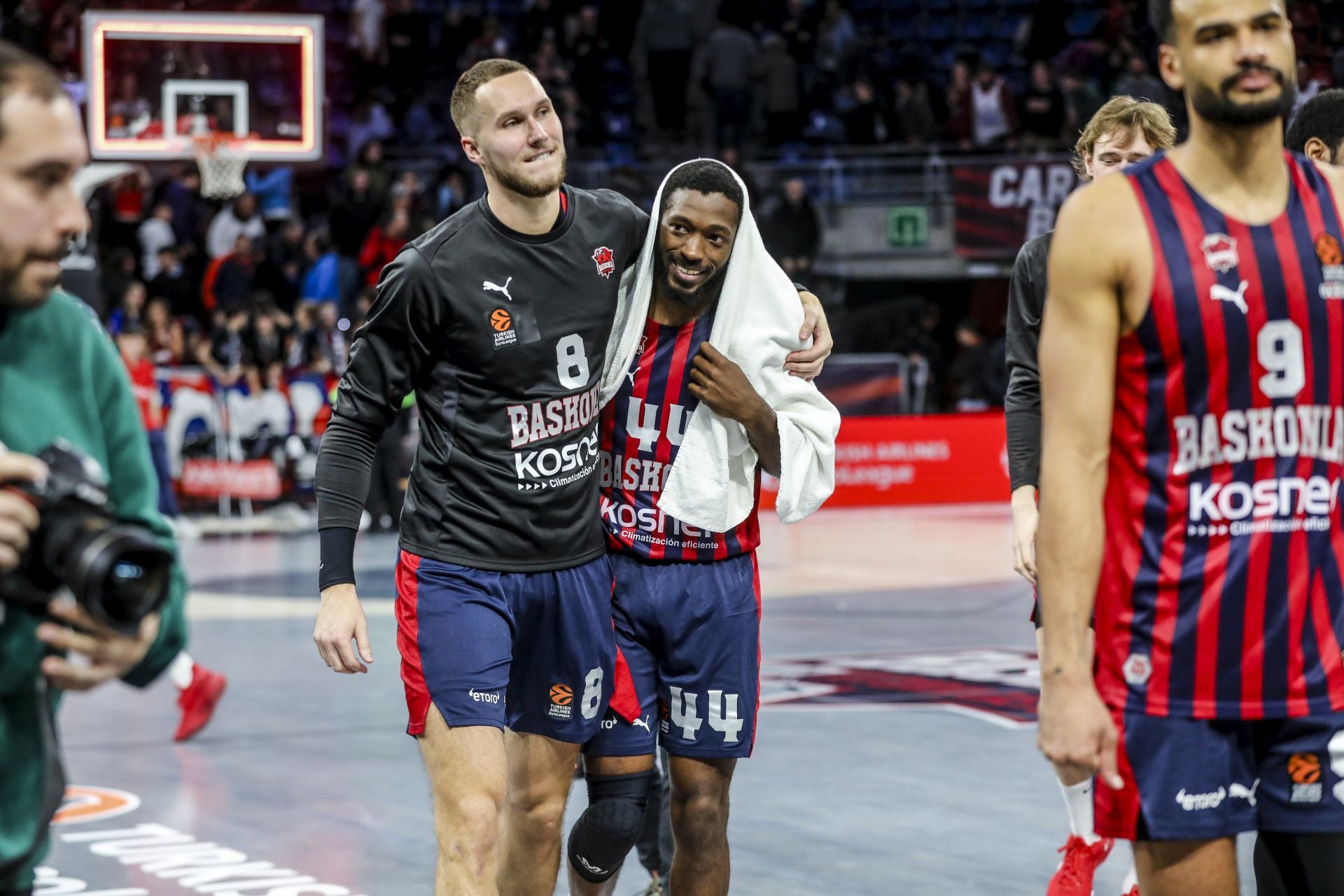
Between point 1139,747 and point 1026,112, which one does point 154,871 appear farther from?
point 1026,112

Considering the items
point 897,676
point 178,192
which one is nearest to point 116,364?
point 897,676

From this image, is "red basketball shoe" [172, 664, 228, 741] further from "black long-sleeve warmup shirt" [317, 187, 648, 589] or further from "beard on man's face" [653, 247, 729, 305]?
"beard on man's face" [653, 247, 729, 305]

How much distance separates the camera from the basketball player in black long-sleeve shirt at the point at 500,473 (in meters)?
4.41

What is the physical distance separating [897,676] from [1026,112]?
13101 mm

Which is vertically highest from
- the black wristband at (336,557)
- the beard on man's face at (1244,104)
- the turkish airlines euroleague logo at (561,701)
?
the beard on man's face at (1244,104)

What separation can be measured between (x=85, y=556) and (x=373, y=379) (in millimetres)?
2137

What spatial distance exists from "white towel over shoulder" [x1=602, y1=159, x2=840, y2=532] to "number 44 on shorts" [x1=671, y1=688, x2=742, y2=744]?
43 cm

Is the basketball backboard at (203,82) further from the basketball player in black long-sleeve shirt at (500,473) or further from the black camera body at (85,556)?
the black camera body at (85,556)

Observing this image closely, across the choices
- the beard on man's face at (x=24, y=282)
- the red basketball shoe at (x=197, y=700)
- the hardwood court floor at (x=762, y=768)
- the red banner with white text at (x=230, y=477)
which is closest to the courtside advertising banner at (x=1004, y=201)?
the red banner with white text at (x=230, y=477)

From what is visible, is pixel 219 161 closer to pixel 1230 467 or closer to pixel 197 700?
pixel 197 700

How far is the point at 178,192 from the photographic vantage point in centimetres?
1964

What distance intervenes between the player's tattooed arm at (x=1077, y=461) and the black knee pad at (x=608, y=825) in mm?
1791

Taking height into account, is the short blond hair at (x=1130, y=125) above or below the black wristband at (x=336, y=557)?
above

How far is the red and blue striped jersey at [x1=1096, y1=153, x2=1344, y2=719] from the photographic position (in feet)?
10.2
